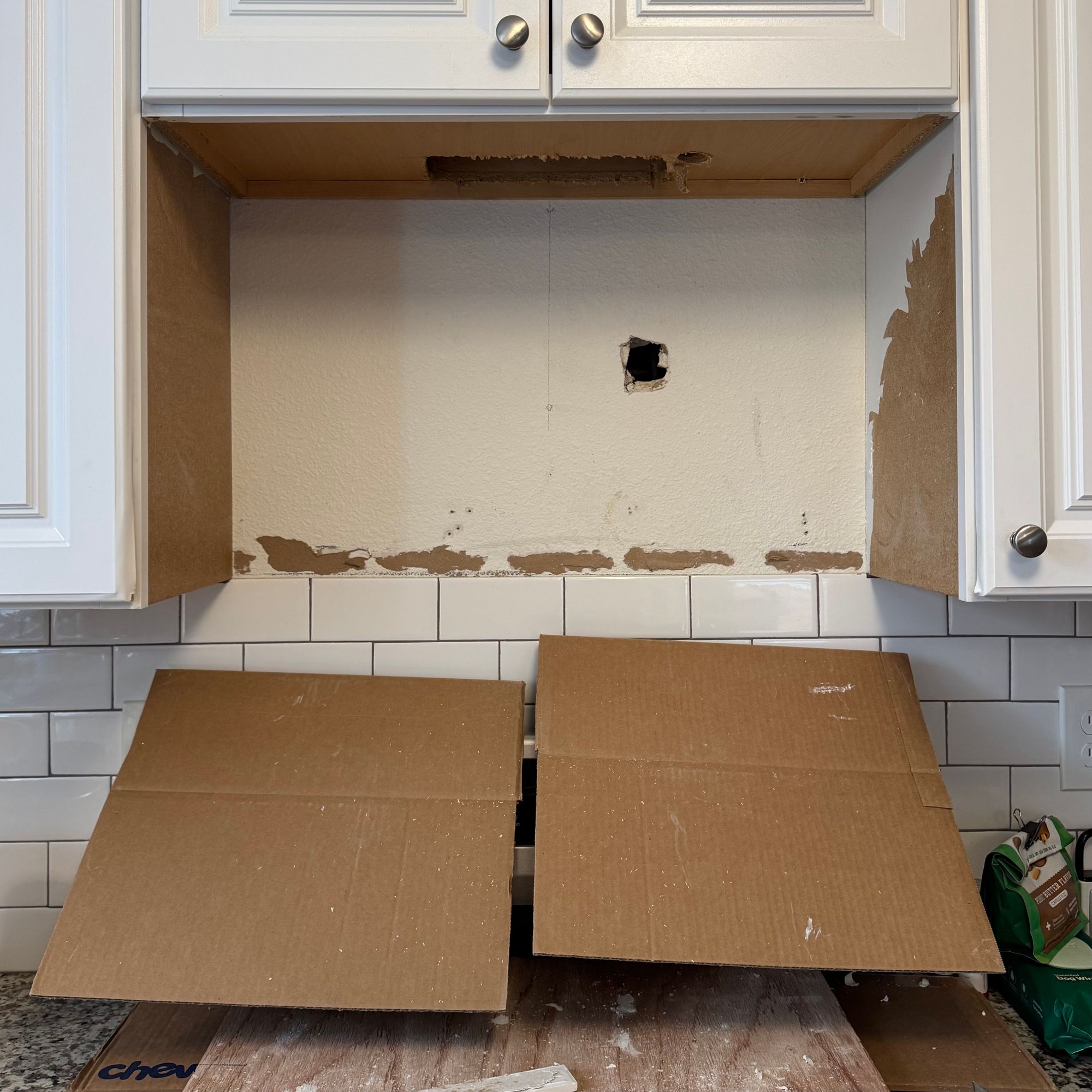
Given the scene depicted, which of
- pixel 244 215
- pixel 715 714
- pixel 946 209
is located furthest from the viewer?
pixel 244 215

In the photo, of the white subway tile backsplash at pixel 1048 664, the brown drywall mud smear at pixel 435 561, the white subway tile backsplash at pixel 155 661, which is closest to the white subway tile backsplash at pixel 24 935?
the white subway tile backsplash at pixel 155 661

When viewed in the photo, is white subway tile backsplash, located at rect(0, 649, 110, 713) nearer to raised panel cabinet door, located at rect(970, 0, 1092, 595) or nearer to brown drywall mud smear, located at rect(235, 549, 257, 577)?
brown drywall mud smear, located at rect(235, 549, 257, 577)

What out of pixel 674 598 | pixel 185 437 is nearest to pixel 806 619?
pixel 674 598

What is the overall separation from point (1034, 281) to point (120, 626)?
121 centimetres

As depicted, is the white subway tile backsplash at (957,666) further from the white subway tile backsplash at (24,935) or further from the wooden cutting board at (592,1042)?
the white subway tile backsplash at (24,935)

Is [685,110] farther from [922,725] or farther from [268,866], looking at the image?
[268,866]

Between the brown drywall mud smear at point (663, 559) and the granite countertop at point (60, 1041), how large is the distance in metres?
0.69

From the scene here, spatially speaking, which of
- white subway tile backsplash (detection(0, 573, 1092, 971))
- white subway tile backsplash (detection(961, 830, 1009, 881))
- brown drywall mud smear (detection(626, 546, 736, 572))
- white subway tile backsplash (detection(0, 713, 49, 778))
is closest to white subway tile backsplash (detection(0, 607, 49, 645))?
white subway tile backsplash (detection(0, 573, 1092, 971))

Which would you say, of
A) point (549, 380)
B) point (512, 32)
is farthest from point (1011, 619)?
point (512, 32)

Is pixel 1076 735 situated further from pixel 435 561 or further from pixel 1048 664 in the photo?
pixel 435 561

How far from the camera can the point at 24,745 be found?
3.68 feet

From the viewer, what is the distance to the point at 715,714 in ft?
3.34

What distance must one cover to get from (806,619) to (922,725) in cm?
20

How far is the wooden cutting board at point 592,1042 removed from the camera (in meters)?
0.78
